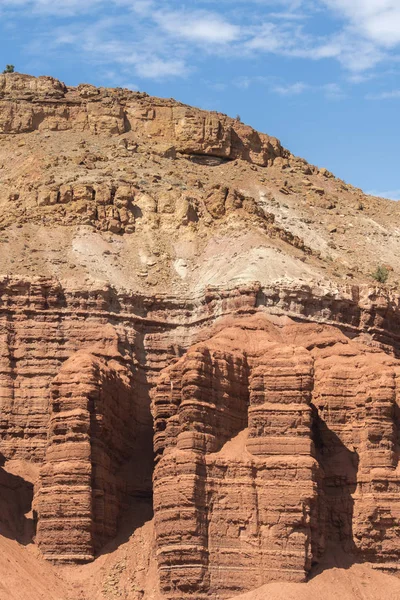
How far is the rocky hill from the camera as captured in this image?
71.4 metres

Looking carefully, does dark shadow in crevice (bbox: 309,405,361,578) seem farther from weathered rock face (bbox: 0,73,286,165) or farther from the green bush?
weathered rock face (bbox: 0,73,286,165)

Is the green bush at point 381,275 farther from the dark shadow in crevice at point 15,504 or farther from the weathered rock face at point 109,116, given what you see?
the dark shadow in crevice at point 15,504

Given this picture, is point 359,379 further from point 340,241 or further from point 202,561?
point 340,241

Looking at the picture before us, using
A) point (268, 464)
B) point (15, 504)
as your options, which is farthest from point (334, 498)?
point (15, 504)

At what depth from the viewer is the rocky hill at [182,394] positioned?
71.4 metres

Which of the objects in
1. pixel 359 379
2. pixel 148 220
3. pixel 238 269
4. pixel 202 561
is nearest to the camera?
pixel 202 561

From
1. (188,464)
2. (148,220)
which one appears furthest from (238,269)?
(188,464)

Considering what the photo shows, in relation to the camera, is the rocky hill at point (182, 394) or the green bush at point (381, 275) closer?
the rocky hill at point (182, 394)

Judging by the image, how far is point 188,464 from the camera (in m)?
71.6

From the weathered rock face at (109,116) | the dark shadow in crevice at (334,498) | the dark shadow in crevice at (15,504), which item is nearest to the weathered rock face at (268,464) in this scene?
the dark shadow in crevice at (334,498)

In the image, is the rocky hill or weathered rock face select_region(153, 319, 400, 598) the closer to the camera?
weathered rock face select_region(153, 319, 400, 598)

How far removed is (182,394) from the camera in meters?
73.3

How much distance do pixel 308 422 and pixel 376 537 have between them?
4.86 m

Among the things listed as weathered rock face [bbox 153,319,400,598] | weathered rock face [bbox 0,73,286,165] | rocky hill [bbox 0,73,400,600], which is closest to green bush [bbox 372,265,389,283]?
rocky hill [bbox 0,73,400,600]
